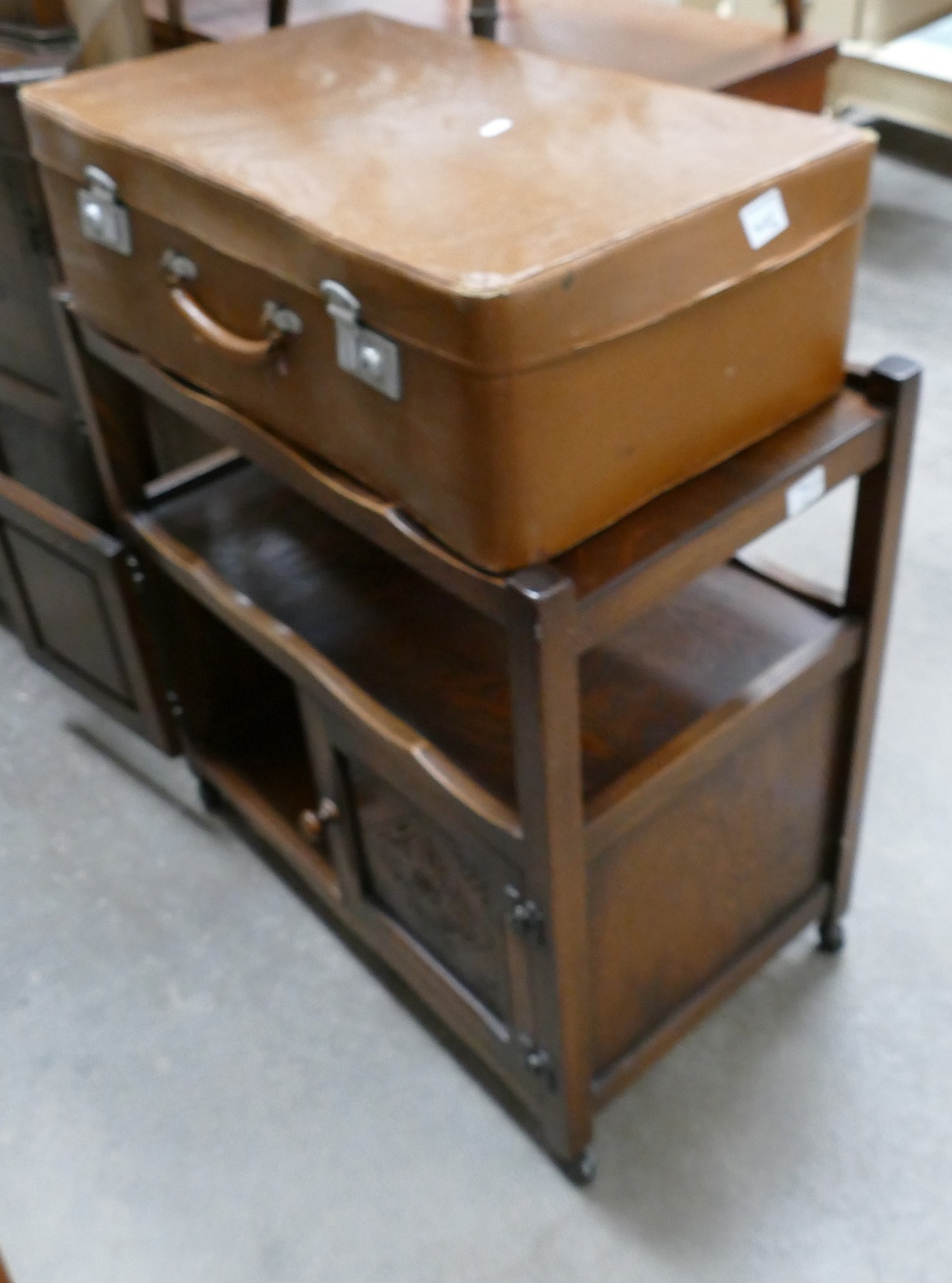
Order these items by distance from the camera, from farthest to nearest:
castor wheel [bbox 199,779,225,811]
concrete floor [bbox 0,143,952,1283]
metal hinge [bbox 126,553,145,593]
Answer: castor wheel [bbox 199,779,225,811], metal hinge [bbox 126,553,145,593], concrete floor [bbox 0,143,952,1283]

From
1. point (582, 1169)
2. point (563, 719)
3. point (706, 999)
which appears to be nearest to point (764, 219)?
point (563, 719)

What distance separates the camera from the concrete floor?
3.80 feet

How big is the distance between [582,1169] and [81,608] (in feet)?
2.80

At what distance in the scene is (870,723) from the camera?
3.93ft

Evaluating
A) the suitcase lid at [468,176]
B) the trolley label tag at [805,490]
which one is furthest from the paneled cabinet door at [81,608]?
the trolley label tag at [805,490]

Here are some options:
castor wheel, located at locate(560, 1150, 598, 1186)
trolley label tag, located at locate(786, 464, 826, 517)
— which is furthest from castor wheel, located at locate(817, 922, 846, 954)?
trolley label tag, located at locate(786, 464, 826, 517)

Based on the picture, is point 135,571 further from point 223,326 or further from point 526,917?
point 526,917

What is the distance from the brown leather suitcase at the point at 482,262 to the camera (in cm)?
76

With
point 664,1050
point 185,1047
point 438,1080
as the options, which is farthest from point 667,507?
point 185,1047

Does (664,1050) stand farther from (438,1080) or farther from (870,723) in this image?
(870,723)

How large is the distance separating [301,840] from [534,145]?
0.80 metres

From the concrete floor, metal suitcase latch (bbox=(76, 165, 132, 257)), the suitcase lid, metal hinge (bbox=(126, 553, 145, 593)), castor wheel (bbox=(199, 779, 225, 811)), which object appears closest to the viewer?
the suitcase lid

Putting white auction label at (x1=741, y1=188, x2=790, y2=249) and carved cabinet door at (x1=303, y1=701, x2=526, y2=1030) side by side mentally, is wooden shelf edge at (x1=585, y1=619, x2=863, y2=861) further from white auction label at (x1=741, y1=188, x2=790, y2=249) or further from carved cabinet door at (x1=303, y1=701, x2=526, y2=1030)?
white auction label at (x1=741, y1=188, x2=790, y2=249)

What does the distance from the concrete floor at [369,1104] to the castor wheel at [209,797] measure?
21 mm
